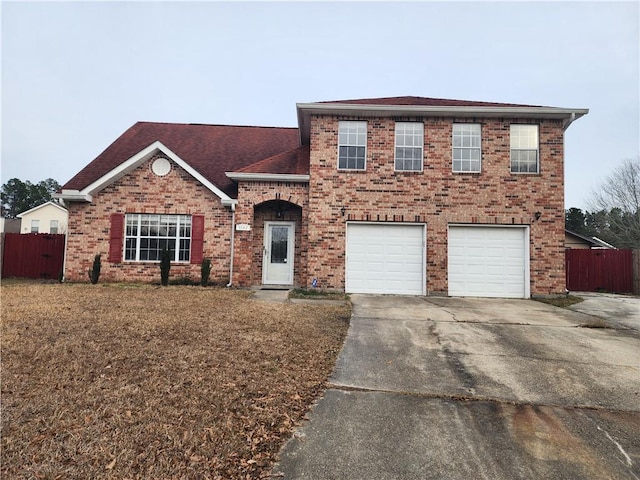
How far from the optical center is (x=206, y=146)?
1513 centimetres

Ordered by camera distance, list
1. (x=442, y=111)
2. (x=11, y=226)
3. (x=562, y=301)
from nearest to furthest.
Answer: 1. (x=562, y=301)
2. (x=442, y=111)
3. (x=11, y=226)

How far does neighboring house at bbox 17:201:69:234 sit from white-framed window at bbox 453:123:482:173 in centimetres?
4014

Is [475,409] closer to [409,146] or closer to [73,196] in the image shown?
[409,146]

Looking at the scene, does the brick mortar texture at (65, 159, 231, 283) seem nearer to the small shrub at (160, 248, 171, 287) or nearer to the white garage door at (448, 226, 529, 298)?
the small shrub at (160, 248, 171, 287)

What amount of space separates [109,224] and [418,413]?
12020 millimetres

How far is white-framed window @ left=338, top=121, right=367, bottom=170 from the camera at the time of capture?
11258 millimetres

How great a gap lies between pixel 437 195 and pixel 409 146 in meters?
1.79

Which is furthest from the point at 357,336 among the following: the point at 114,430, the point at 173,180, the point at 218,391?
the point at 173,180

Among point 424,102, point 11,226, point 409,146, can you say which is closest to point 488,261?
point 409,146

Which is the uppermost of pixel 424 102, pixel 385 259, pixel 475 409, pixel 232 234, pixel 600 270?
pixel 424 102

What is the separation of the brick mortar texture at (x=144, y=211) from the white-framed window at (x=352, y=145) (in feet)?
14.1

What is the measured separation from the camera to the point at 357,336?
5.92m

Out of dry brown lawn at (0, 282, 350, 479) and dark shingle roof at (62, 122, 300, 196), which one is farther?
dark shingle roof at (62, 122, 300, 196)

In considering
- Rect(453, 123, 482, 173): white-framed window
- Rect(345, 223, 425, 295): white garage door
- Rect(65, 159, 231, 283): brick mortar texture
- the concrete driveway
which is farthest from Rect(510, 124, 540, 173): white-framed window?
Rect(65, 159, 231, 283): brick mortar texture
